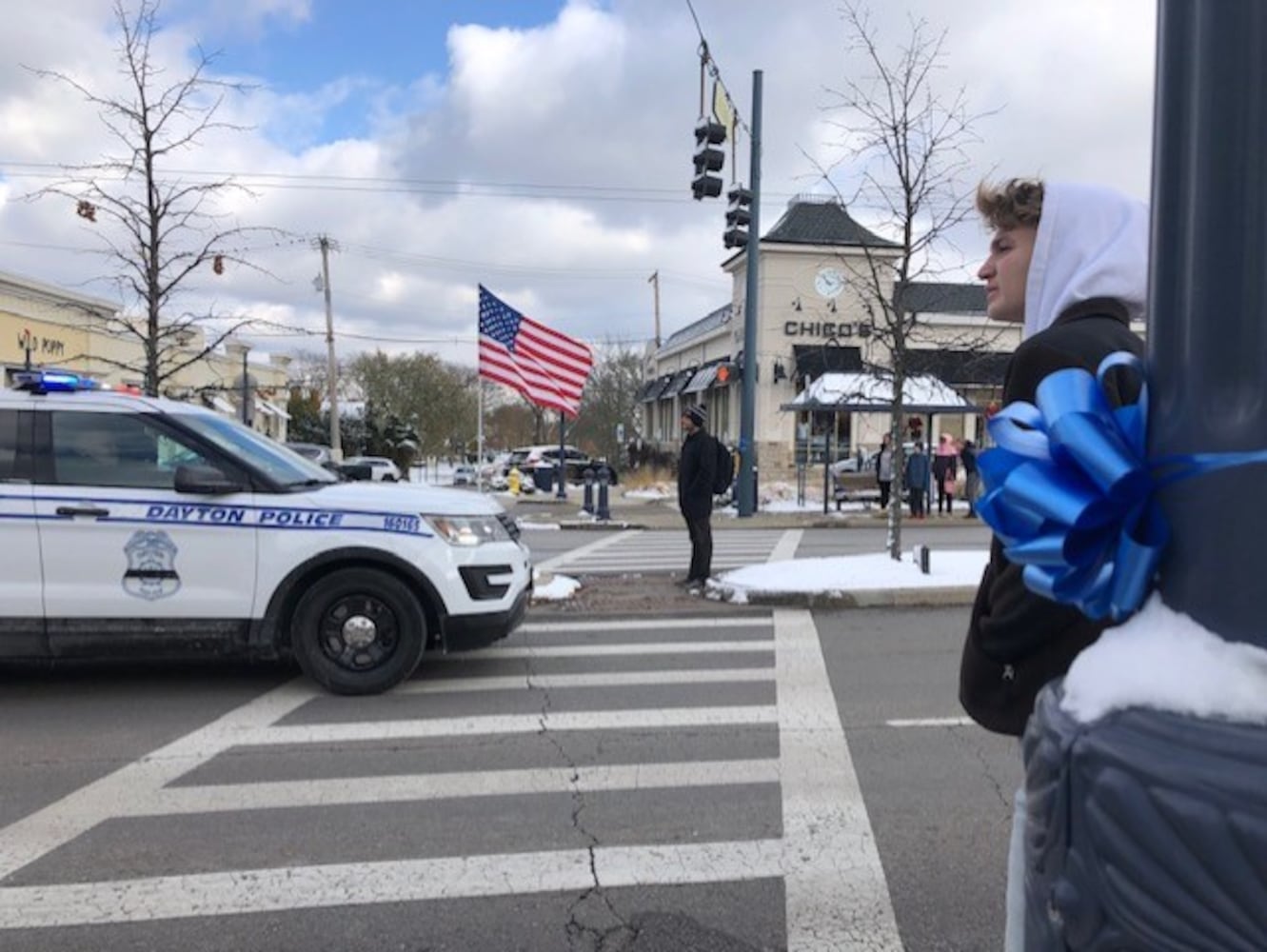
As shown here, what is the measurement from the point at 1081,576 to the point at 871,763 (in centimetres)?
407

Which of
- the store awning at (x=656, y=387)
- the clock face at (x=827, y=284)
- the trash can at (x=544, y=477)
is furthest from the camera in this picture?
the store awning at (x=656, y=387)

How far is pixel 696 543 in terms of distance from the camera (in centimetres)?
1090

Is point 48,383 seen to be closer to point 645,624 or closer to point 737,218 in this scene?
point 645,624

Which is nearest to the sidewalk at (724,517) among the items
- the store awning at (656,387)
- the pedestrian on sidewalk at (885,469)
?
the pedestrian on sidewalk at (885,469)

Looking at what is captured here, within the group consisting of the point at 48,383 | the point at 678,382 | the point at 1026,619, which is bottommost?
the point at 1026,619

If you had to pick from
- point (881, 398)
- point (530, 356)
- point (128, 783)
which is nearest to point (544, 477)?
point (530, 356)

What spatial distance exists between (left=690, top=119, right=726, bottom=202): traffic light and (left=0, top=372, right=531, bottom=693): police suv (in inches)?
363

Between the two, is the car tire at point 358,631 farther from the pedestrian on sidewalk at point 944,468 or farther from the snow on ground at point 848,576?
the pedestrian on sidewalk at point 944,468

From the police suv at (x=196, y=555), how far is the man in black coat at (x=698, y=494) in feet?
15.8

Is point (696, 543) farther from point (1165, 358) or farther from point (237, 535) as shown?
point (1165, 358)

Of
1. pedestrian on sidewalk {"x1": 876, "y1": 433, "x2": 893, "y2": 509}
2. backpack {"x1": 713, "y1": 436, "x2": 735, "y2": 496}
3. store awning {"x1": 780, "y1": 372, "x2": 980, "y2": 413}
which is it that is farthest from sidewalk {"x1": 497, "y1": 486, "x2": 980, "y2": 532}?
backpack {"x1": 713, "y1": 436, "x2": 735, "y2": 496}

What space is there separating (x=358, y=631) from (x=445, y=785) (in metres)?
1.81

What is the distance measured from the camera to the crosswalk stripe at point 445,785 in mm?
4449

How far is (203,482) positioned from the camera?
5938 mm
